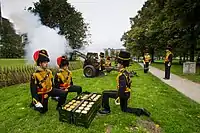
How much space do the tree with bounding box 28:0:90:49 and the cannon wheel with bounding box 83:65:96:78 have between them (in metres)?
20.6

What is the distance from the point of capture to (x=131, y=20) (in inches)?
2704

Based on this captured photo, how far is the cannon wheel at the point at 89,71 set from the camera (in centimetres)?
1470

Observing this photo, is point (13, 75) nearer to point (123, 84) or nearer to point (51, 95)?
point (51, 95)

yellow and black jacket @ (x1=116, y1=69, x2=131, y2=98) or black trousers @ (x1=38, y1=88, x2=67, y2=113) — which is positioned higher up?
yellow and black jacket @ (x1=116, y1=69, x2=131, y2=98)

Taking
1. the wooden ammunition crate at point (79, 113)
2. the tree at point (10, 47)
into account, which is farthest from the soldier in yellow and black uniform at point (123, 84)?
the tree at point (10, 47)

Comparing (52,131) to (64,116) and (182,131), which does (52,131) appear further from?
(182,131)

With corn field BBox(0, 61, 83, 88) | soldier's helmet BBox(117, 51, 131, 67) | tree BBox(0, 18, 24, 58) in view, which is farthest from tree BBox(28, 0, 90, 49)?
soldier's helmet BBox(117, 51, 131, 67)

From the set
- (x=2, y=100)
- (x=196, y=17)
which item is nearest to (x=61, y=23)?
(x=196, y=17)

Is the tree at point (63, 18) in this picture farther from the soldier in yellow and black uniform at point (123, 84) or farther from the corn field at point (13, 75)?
the soldier in yellow and black uniform at point (123, 84)

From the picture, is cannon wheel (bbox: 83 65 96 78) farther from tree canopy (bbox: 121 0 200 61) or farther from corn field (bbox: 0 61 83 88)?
tree canopy (bbox: 121 0 200 61)

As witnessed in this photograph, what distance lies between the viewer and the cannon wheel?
48.2 feet

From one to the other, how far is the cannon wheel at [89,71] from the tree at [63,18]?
20617 mm

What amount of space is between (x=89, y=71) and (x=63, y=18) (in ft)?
85.0

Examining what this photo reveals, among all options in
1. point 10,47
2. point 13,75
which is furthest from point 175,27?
point 10,47
